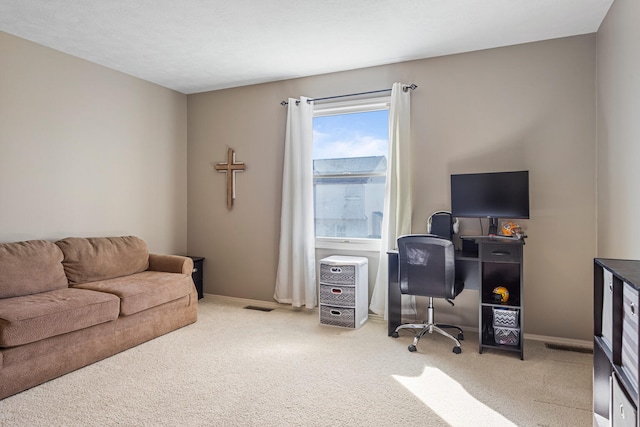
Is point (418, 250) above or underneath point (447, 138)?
underneath

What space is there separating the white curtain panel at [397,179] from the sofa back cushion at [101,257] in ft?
8.28

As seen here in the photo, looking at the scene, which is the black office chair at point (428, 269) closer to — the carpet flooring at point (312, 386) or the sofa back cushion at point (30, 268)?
the carpet flooring at point (312, 386)

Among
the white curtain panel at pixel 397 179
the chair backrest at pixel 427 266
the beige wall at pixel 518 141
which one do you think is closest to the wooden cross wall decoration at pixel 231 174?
the beige wall at pixel 518 141

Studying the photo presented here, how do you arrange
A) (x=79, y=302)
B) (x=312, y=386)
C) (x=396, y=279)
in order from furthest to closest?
1. (x=396, y=279)
2. (x=79, y=302)
3. (x=312, y=386)

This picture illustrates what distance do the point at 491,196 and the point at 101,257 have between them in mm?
3626

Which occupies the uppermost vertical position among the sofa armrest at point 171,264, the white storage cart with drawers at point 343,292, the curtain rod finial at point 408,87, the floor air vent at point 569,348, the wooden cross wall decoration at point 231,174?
the curtain rod finial at point 408,87

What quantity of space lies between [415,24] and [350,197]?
188 centimetres

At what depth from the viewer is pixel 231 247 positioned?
5.01 meters

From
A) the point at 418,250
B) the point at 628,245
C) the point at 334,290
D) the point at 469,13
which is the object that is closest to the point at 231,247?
the point at 334,290

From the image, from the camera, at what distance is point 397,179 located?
3.97m

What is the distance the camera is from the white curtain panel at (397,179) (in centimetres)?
394

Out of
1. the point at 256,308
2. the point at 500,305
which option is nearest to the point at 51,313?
the point at 256,308

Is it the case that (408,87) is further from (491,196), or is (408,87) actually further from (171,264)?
(171,264)

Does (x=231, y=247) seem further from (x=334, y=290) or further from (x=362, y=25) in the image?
(x=362, y=25)
